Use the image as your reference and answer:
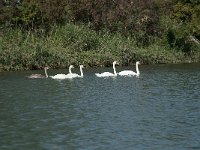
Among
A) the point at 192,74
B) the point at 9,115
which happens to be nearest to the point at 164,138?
the point at 9,115

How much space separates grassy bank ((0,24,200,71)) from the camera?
43.5 m

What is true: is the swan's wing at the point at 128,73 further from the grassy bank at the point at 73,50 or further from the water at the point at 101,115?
the grassy bank at the point at 73,50

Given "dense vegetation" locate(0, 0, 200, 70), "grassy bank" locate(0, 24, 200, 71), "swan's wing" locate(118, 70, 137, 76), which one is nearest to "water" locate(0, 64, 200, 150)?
"swan's wing" locate(118, 70, 137, 76)

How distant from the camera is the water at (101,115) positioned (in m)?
15.5

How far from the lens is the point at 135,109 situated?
21062 millimetres

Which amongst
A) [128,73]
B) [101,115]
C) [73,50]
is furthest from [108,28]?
[101,115]

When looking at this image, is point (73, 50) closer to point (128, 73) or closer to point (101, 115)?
point (128, 73)

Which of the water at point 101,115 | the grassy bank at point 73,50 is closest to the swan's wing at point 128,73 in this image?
the water at point 101,115

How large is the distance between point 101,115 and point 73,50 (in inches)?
1080

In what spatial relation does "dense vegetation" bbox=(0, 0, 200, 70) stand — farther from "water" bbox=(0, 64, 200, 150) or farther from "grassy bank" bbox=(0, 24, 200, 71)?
"water" bbox=(0, 64, 200, 150)

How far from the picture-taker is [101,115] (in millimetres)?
19875

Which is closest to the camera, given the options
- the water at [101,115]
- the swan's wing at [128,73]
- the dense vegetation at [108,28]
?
the water at [101,115]

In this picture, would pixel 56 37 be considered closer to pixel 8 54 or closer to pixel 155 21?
pixel 8 54

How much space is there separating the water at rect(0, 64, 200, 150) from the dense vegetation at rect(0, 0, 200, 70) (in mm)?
15086
